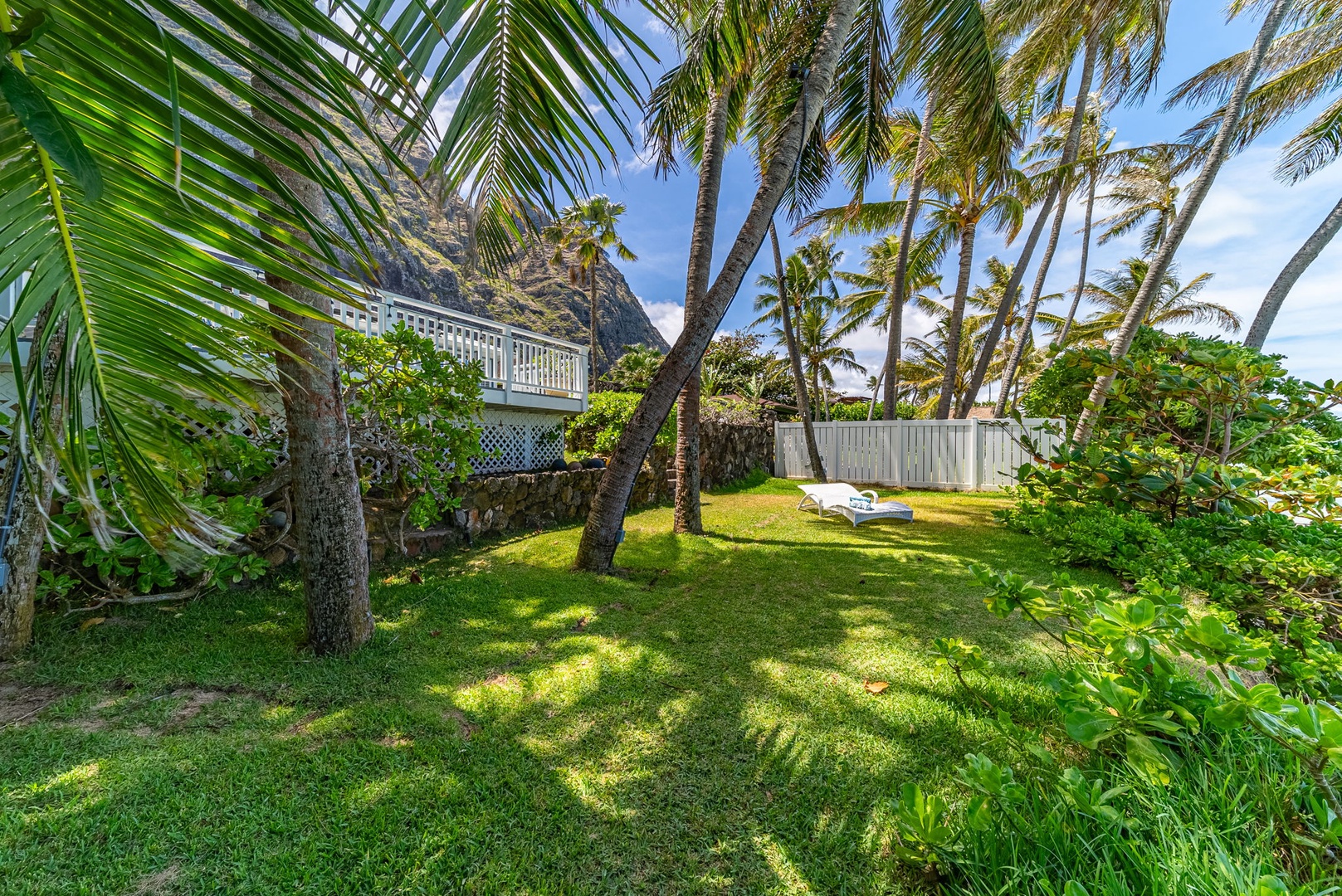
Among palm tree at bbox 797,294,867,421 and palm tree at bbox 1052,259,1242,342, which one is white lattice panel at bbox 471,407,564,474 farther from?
palm tree at bbox 1052,259,1242,342

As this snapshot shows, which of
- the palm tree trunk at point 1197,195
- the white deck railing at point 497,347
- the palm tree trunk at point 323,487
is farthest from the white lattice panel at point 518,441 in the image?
the palm tree trunk at point 1197,195

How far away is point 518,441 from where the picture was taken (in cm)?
779

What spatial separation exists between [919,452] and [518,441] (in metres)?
8.83

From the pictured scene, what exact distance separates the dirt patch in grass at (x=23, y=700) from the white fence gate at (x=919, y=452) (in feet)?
Result: 37.9

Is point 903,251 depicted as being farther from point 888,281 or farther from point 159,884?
point 159,884

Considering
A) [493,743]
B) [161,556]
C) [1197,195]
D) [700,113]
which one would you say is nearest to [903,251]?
[1197,195]

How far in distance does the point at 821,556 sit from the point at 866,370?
65.8 ft

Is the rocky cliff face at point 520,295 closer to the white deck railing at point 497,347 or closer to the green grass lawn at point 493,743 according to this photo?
the white deck railing at point 497,347

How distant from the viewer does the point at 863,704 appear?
7.91ft

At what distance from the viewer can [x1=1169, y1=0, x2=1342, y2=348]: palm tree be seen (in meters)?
7.62

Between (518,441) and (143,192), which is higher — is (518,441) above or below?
below

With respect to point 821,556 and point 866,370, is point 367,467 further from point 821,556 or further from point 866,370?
point 866,370

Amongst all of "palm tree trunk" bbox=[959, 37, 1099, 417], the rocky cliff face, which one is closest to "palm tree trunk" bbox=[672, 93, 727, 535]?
"palm tree trunk" bbox=[959, 37, 1099, 417]

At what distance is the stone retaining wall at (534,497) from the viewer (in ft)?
17.4
